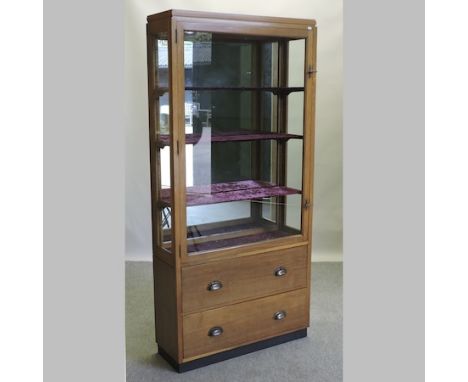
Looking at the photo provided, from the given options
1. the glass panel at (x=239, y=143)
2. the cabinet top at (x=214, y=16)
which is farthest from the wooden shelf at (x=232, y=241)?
the cabinet top at (x=214, y=16)

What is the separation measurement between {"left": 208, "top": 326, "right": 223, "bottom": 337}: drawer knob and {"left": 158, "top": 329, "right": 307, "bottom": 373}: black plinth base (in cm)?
9

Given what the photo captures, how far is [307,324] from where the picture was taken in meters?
2.56

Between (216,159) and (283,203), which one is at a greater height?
(216,159)

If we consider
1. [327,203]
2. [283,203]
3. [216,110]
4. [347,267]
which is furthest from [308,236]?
[327,203]

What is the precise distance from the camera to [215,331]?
2.28m

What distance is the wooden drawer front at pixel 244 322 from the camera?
2.25 m

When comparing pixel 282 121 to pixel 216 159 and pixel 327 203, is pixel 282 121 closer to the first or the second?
pixel 216 159

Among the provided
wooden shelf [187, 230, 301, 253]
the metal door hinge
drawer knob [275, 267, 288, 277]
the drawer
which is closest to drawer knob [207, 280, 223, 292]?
the drawer

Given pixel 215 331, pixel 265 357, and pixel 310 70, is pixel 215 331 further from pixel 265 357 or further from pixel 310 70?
pixel 310 70

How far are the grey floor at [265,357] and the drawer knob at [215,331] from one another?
131 mm

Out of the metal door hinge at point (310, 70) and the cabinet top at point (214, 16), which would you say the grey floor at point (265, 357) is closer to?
the metal door hinge at point (310, 70)

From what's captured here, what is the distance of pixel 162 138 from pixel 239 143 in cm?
40

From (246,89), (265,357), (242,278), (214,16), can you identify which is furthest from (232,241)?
(214,16)

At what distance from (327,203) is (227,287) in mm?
1542
